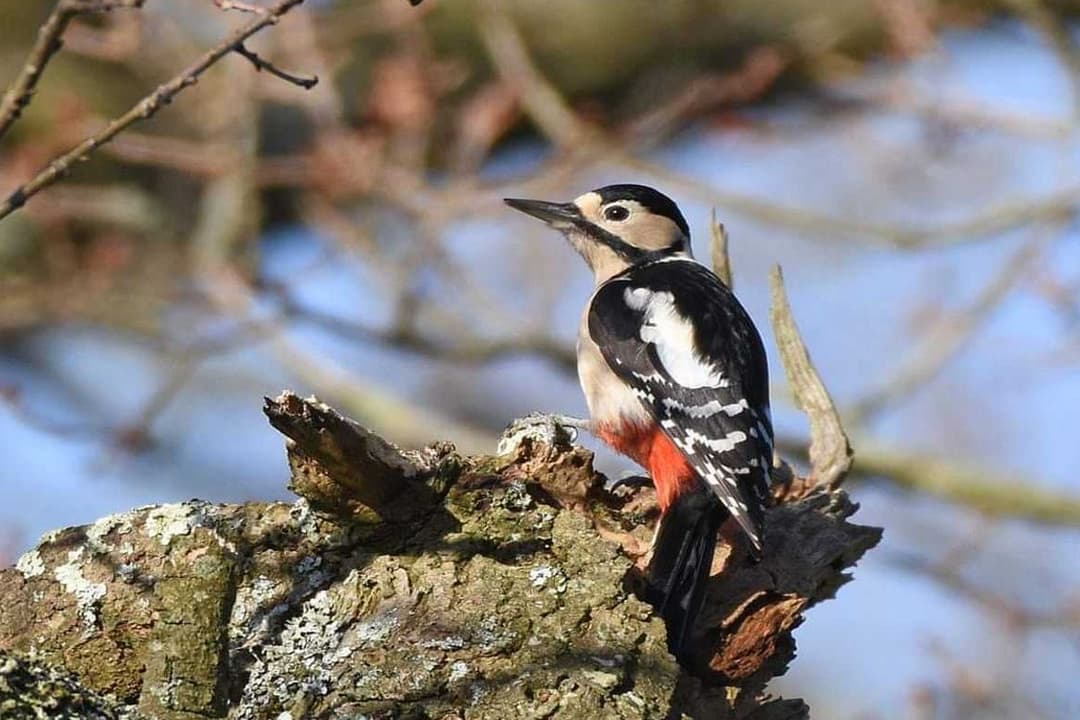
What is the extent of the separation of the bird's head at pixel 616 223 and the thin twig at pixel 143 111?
2344 mm

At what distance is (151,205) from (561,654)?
→ 4728 mm

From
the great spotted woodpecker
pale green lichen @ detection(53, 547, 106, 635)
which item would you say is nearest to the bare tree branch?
the great spotted woodpecker

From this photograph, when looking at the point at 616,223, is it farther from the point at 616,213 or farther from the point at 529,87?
the point at 529,87

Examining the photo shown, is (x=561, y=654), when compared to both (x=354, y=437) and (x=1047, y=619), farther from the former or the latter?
(x=1047, y=619)

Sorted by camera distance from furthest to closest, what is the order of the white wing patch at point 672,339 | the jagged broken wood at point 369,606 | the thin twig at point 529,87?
1. the thin twig at point 529,87
2. the white wing patch at point 672,339
3. the jagged broken wood at point 369,606

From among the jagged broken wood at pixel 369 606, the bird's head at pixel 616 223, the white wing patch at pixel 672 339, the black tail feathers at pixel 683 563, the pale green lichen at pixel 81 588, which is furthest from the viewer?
the bird's head at pixel 616 223

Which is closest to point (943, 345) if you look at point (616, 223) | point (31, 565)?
point (616, 223)

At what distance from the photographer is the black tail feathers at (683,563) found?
2984mm

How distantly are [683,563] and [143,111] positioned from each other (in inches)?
54.9

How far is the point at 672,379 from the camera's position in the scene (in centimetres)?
412

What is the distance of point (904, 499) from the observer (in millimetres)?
6211

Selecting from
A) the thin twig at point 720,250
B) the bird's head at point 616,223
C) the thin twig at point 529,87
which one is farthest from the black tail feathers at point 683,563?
the thin twig at point 529,87

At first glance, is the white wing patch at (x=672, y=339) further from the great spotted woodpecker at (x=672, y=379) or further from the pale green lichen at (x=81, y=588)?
the pale green lichen at (x=81, y=588)

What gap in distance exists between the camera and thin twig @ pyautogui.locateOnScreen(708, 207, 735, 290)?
459cm
